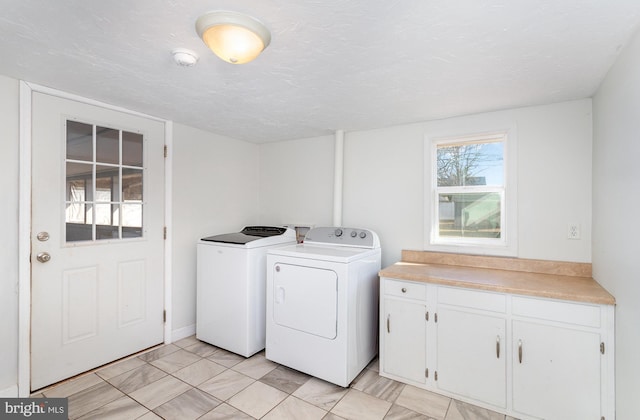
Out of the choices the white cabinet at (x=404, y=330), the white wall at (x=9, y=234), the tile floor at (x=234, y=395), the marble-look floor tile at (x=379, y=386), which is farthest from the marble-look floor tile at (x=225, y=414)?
the white wall at (x=9, y=234)

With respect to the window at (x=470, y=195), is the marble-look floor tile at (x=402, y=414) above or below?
below

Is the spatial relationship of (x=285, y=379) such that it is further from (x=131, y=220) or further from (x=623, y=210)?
(x=623, y=210)

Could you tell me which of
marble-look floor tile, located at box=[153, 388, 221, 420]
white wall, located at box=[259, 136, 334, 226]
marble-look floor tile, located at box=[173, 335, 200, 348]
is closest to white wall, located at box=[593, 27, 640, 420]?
white wall, located at box=[259, 136, 334, 226]

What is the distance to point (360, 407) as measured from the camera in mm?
2006

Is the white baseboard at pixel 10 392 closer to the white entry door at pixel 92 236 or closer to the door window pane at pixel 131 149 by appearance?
the white entry door at pixel 92 236

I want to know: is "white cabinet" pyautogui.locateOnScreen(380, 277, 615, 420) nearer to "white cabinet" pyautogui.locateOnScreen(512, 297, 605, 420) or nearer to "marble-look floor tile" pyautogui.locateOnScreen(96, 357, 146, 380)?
"white cabinet" pyautogui.locateOnScreen(512, 297, 605, 420)

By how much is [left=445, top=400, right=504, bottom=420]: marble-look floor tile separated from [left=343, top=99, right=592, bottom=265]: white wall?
1160 mm

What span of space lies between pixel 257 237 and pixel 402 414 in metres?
1.82

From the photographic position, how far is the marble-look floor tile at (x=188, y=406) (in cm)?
191

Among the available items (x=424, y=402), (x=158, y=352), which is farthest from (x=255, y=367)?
(x=424, y=402)

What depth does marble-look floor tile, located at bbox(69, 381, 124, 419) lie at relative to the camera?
75.8 inches

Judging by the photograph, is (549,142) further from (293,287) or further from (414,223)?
(293,287)

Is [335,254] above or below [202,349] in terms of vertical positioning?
above

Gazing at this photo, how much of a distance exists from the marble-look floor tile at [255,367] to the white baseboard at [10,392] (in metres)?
1.37
